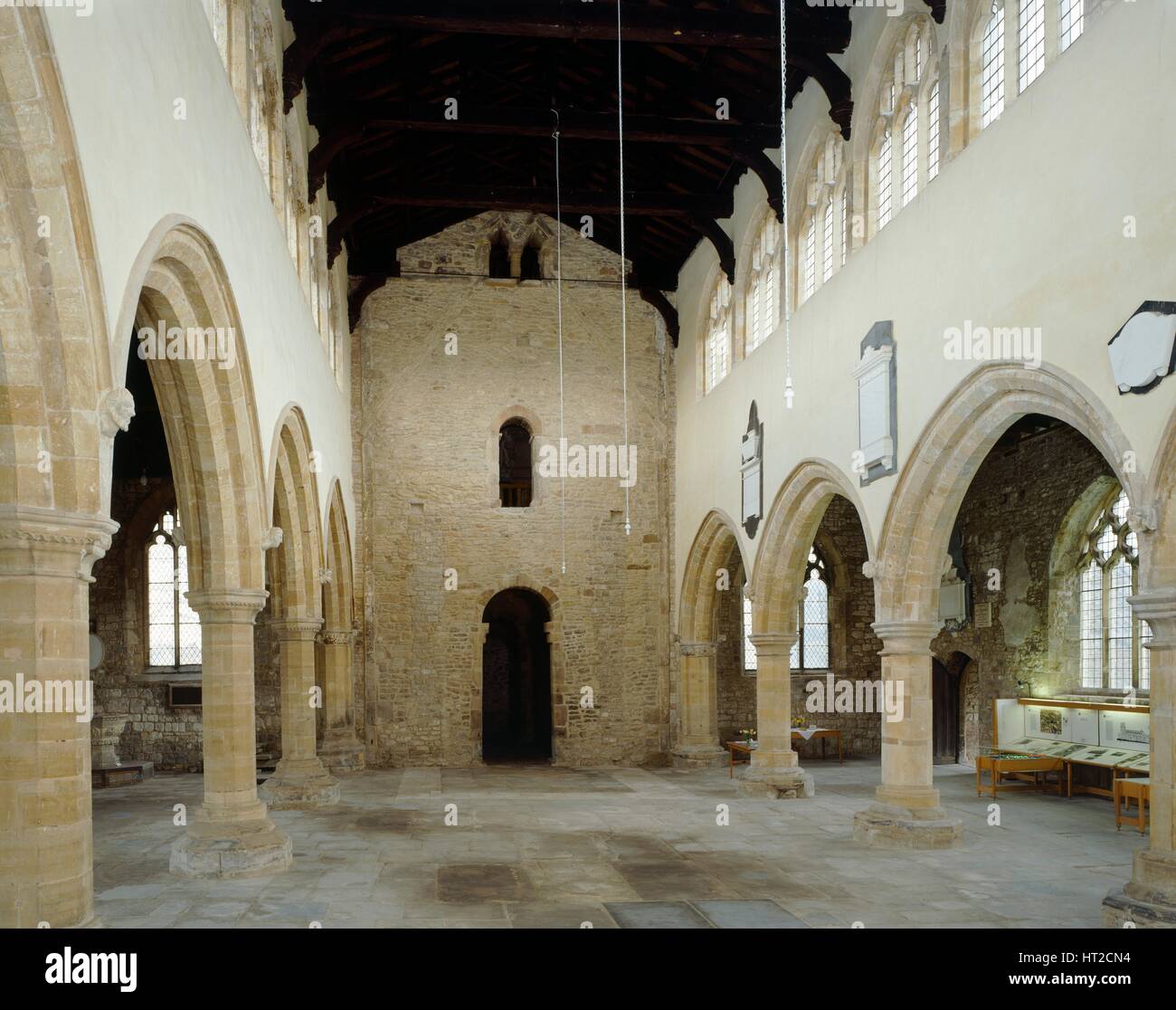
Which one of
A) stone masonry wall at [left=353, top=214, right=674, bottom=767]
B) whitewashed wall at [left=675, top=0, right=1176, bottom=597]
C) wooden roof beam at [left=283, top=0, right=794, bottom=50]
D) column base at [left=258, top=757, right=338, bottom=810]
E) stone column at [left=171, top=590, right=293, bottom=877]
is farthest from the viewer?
stone masonry wall at [left=353, top=214, right=674, bottom=767]

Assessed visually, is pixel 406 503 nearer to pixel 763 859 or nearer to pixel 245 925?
pixel 763 859

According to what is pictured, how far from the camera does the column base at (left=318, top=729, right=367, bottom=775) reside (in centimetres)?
1673

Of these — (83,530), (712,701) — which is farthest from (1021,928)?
(712,701)

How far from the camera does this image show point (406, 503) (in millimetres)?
18531

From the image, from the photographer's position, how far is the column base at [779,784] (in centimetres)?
1395

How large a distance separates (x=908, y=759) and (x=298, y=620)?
655 cm

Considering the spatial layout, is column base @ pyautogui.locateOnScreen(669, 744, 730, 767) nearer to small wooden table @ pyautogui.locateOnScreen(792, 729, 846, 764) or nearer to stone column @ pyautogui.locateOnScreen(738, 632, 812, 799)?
small wooden table @ pyautogui.locateOnScreen(792, 729, 846, 764)

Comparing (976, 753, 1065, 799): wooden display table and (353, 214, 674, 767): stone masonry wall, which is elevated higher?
(353, 214, 674, 767): stone masonry wall

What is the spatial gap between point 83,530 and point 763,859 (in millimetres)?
6487

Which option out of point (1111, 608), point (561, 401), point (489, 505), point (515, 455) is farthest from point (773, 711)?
point (515, 455)

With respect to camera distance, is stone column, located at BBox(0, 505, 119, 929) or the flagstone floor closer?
stone column, located at BBox(0, 505, 119, 929)

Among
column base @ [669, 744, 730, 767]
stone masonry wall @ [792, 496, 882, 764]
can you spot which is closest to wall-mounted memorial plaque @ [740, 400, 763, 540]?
column base @ [669, 744, 730, 767]

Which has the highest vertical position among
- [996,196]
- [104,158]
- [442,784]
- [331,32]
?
[331,32]

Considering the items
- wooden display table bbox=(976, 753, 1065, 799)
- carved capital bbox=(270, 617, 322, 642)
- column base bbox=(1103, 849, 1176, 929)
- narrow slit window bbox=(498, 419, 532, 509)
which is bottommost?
wooden display table bbox=(976, 753, 1065, 799)
